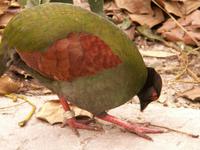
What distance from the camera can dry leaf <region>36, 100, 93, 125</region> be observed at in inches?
141

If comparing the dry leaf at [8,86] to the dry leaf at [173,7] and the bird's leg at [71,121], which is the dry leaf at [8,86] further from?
the dry leaf at [173,7]

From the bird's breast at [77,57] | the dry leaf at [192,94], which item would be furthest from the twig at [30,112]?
the dry leaf at [192,94]

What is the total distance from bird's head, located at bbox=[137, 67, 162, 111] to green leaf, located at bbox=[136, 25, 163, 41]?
51.5 inches

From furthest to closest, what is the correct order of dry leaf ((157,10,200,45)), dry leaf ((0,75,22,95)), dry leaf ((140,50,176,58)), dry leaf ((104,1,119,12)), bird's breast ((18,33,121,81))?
dry leaf ((104,1,119,12)), dry leaf ((157,10,200,45)), dry leaf ((140,50,176,58)), dry leaf ((0,75,22,95)), bird's breast ((18,33,121,81))

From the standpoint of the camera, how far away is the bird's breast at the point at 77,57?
122 inches

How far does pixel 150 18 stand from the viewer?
15.8ft

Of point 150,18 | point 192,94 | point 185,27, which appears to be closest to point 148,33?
point 150,18

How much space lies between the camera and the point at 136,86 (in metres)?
3.28

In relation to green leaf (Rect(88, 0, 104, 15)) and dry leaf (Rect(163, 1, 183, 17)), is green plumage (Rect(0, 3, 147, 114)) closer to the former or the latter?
green leaf (Rect(88, 0, 104, 15))

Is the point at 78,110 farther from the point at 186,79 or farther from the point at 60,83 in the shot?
the point at 186,79

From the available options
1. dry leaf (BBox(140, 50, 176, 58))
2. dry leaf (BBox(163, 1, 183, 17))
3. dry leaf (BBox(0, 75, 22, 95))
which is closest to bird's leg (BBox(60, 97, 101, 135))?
dry leaf (BBox(0, 75, 22, 95))

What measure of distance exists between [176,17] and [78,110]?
1.52m

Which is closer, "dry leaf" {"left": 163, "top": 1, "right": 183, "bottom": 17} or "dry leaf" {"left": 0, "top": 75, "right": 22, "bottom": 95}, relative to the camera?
"dry leaf" {"left": 0, "top": 75, "right": 22, "bottom": 95}

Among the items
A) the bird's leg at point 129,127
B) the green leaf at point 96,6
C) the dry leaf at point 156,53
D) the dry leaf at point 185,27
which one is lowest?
the dry leaf at point 156,53
